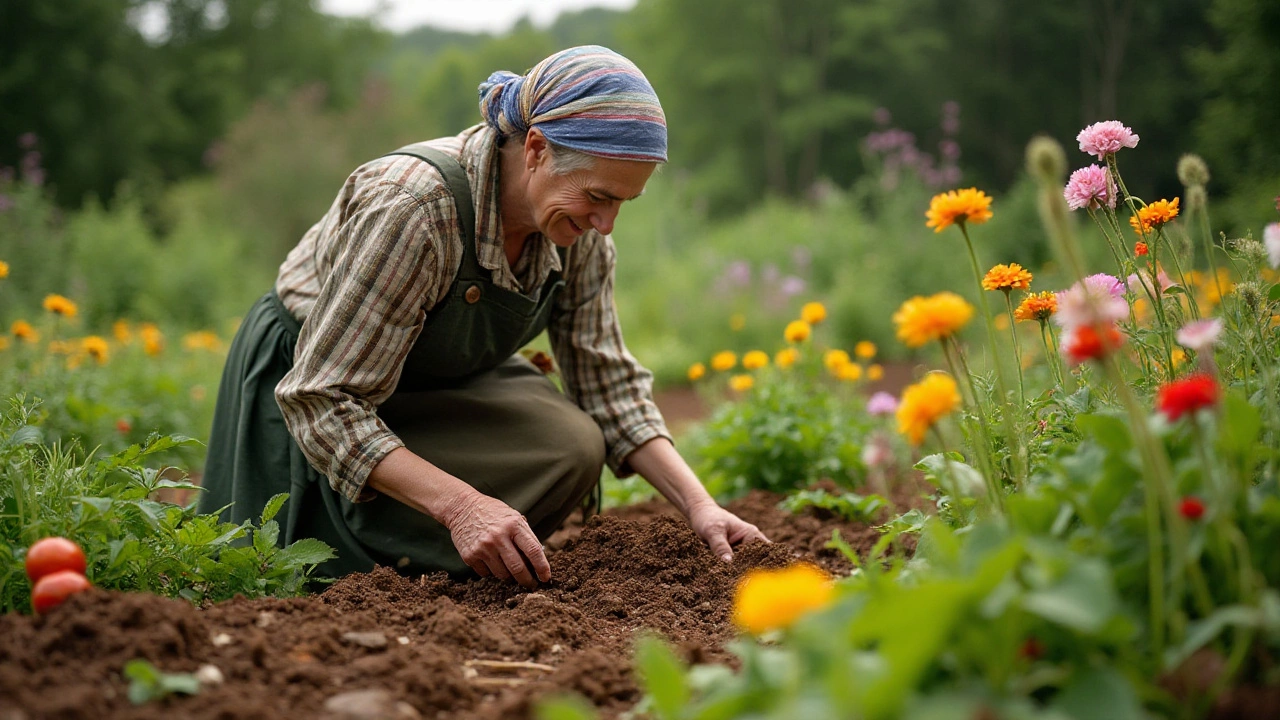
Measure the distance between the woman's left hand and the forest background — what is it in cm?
402

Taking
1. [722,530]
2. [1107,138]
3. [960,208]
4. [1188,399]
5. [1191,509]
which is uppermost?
[1107,138]

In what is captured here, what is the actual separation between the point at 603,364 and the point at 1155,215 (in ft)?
4.77

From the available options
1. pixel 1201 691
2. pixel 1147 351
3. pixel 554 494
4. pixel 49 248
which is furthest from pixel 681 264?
pixel 1201 691

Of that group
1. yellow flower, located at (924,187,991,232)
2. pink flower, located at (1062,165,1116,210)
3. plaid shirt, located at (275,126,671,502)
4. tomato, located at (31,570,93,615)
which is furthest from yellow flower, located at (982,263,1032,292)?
tomato, located at (31,570,93,615)

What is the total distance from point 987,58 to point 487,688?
45.9ft

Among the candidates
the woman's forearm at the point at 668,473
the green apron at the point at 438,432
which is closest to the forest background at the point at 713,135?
the woman's forearm at the point at 668,473

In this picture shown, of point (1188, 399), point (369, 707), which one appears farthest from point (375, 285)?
point (1188, 399)

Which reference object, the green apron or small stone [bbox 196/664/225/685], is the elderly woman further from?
small stone [bbox 196/664/225/685]

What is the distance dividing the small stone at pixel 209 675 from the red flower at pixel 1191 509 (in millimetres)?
1223

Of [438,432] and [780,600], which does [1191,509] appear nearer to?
[780,600]

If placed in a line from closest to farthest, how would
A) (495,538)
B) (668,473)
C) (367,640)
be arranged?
(367,640) < (495,538) < (668,473)

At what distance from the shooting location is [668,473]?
257 cm

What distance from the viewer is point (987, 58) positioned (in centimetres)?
1358

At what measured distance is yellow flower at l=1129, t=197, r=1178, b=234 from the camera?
5.57ft
